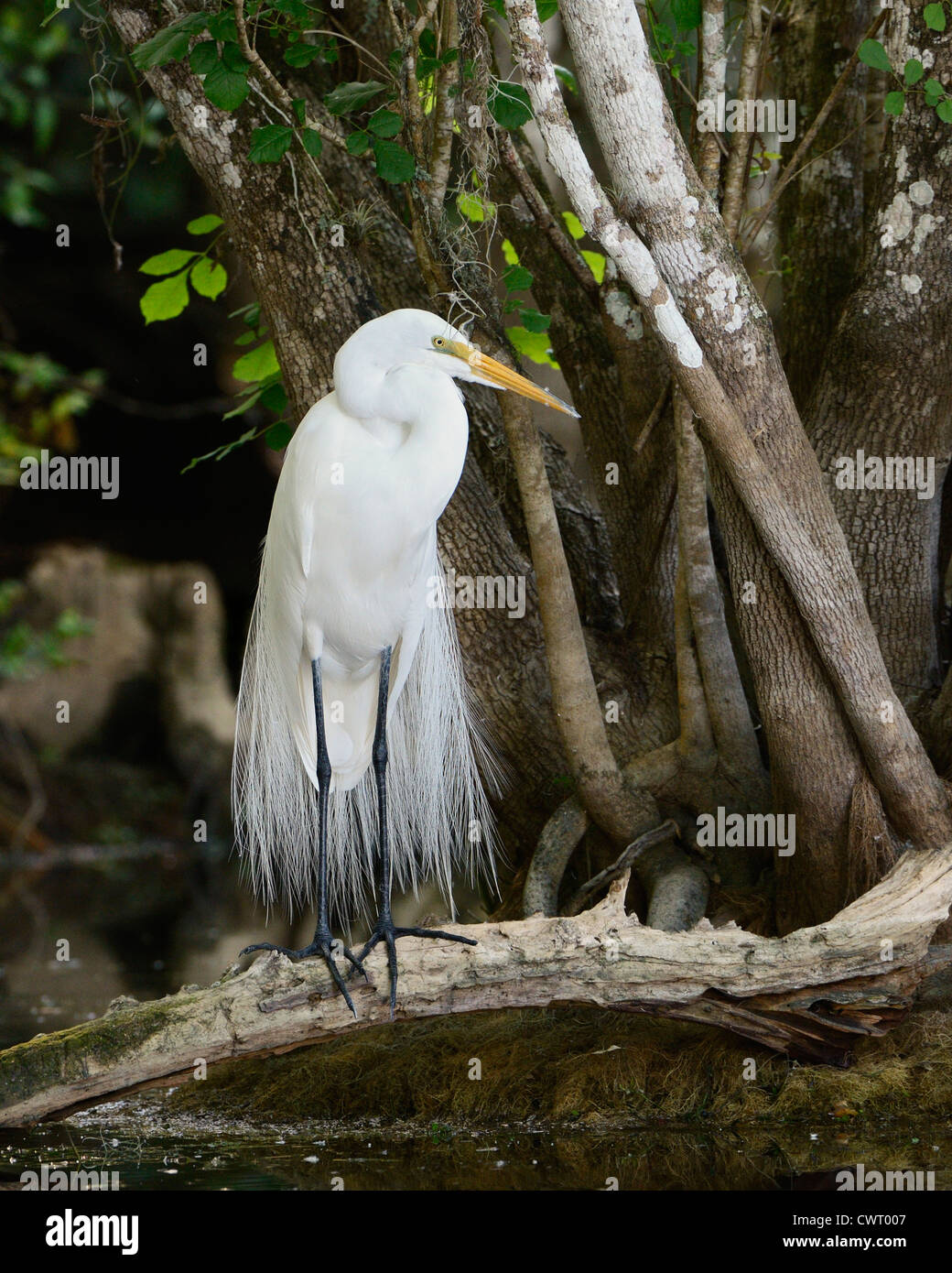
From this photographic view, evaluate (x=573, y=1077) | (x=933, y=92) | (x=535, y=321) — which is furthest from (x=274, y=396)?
(x=573, y=1077)

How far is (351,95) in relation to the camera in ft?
7.82

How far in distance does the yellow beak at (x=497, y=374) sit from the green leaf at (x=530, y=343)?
0.59m

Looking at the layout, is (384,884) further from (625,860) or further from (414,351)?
(414,351)

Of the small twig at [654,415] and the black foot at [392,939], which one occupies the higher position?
the small twig at [654,415]

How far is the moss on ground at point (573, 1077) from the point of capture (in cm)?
226

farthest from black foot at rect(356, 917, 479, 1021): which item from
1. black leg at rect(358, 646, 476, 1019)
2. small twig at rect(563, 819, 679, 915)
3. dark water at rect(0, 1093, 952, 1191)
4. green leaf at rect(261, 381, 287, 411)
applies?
green leaf at rect(261, 381, 287, 411)

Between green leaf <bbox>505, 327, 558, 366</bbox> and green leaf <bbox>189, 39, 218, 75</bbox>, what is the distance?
845 mm

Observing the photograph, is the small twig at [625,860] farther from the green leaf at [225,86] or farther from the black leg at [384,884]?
the green leaf at [225,86]

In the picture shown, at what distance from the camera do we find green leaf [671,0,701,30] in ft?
7.70

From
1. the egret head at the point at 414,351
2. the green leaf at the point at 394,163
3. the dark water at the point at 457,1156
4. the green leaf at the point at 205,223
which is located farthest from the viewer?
the green leaf at the point at 205,223

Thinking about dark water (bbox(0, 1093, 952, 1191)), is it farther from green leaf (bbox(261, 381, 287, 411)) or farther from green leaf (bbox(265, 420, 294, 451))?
green leaf (bbox(261, 381, 287, 411))

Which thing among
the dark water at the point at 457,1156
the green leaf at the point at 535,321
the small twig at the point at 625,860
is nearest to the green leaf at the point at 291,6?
the green leaf at the point at 535,321

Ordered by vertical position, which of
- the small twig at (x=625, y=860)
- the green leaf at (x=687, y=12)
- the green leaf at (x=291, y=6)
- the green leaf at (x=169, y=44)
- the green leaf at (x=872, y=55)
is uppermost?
the green leaf at (x=687, y=12)

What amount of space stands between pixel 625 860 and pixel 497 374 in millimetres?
1201
